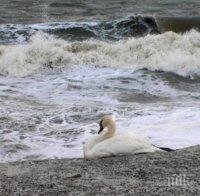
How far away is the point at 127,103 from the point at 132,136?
4.94 metres

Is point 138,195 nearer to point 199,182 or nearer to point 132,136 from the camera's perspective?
point 199,182

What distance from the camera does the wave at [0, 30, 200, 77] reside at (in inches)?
703

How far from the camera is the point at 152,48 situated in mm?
19938

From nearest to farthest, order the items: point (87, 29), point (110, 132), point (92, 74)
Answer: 1. point (110, 132)
2. point (92, 74)
3. point (87, 29)

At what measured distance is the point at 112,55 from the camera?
19438 mm

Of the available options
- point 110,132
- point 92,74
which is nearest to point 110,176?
point 110,132

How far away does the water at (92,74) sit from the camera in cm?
999

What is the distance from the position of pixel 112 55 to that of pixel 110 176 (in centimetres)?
1303

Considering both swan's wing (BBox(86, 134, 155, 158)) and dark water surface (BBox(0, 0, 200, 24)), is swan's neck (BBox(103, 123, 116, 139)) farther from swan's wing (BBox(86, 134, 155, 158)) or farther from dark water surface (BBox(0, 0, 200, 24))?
dark water surface (BBox(0, 0, 200, 24))

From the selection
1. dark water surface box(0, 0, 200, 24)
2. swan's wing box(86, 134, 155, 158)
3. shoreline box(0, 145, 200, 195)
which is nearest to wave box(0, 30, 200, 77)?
dark water surface box(0, 0, 200, 24)

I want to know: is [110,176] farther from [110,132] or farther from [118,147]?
[110,132]

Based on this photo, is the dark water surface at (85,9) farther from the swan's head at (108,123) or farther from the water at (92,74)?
the swan's head at (108,123)

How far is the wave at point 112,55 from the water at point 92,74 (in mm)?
32

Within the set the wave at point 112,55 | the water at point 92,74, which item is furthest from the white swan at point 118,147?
the wave at point 112,55
